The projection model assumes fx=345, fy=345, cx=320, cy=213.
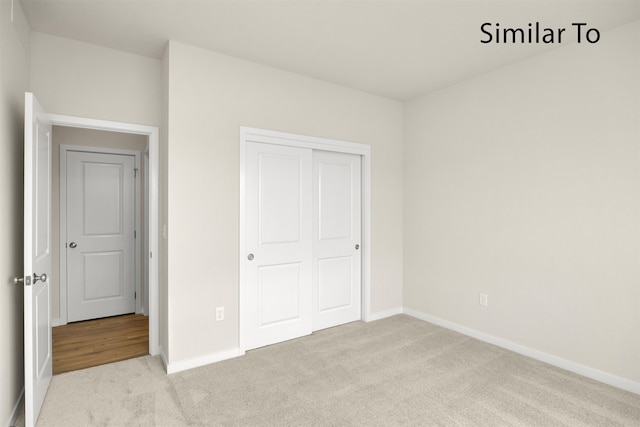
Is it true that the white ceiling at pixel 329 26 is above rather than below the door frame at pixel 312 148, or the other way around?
above

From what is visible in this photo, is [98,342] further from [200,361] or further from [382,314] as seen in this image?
[382,314]

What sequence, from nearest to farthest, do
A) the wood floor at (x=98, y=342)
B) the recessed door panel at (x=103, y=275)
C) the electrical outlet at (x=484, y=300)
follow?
1. the wood floor at (x=98, y=342)
2. the electrical outlet at (x=484, y=300)
3. the recessed door panel at (x=103, y=275)

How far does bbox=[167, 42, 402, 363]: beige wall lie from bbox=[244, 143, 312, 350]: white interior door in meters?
0.19

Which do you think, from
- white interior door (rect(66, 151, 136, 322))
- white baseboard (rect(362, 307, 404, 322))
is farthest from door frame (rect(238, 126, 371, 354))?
white interior door (rect(66, 151, 136, 322))

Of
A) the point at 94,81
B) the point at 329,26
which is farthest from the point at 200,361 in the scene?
the point at 329,26

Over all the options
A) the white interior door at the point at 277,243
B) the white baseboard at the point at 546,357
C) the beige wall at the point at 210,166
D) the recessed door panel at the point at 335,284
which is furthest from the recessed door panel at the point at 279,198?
the white baseboard at the point at 546,357

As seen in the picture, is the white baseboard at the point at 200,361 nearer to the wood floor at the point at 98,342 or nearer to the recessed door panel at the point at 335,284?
the wood floor at the point at 98,342

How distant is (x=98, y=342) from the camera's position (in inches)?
134

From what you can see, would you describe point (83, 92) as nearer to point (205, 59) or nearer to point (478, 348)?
point (205, 59)

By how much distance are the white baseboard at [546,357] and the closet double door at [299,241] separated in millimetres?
1011

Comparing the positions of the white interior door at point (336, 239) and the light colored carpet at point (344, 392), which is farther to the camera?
the white interior door at point (336, 239)

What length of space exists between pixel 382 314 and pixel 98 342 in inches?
119

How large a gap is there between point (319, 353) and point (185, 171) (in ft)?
6.44

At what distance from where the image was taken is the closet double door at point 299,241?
324 cm
